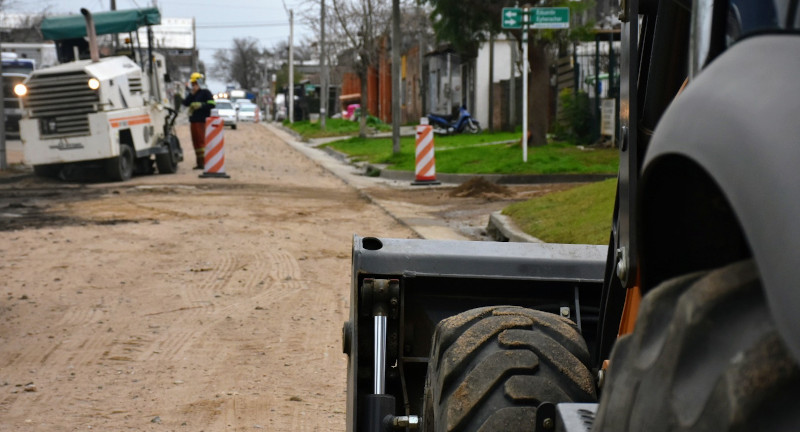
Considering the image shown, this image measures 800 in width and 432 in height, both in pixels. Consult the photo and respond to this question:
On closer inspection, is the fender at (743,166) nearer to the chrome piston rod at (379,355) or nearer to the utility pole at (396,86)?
the chrome piston rod at (379,355)

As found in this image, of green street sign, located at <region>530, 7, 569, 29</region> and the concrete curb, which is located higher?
green street sign, located at <region>530, 7, 569, 29</region>

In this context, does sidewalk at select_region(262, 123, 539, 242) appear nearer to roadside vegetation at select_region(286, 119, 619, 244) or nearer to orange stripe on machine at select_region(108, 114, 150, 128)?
roadside vegetation at select_region(286, 119, 619, 244)

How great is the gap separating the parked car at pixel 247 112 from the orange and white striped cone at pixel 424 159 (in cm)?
6103

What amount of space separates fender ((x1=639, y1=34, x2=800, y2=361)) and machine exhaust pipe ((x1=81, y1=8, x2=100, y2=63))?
21.2 m

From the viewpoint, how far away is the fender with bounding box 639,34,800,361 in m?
1.00

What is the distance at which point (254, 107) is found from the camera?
81750 mm

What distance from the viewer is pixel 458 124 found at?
4219cm

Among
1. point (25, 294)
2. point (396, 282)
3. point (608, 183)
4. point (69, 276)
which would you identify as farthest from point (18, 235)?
point (396, 282)

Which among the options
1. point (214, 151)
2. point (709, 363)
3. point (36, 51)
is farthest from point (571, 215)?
point (36, 51)

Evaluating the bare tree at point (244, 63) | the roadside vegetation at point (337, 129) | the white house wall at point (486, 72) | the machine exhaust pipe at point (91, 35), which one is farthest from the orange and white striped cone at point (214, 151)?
the bare tree at point (244, 63)

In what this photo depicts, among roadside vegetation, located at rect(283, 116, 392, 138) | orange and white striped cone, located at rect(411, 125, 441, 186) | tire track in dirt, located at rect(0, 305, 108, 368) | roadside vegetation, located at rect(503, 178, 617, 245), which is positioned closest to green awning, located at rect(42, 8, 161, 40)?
orange and white striped cone, located at rect(411, 125, 441, 186)

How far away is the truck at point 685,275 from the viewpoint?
1030mm

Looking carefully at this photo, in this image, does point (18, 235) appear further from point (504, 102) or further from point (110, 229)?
point (504, 102)

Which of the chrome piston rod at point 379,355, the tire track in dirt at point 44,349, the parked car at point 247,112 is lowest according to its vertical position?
the parked car at point 247,112
